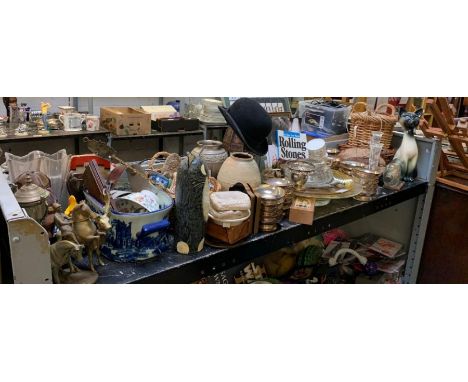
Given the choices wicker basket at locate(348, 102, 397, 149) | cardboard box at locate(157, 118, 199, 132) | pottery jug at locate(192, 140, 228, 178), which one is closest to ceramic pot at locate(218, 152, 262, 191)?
pottery jug at locate(192, 140, 228, 178)

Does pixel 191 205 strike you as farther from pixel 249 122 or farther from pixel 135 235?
pixel 249 122

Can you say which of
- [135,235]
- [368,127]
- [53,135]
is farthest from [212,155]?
[53,135]

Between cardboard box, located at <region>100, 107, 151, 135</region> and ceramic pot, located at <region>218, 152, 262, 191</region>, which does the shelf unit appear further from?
cardboard box, located at <region>100, 107, 151, 135</region>

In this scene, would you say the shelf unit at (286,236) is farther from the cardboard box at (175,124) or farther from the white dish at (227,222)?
the cardboard box at (175,124)

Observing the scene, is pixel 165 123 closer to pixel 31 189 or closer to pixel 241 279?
pixel 241 279

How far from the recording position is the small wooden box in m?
1.29

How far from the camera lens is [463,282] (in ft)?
7.04

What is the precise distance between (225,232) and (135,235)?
266 mm

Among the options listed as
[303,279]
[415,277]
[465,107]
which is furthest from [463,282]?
[465,107]

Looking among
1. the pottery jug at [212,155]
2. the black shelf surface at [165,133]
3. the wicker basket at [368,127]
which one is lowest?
the black shelf surface at [165,133]

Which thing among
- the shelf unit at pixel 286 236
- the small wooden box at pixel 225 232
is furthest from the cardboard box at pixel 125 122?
the small wooden box at pixel 225 232

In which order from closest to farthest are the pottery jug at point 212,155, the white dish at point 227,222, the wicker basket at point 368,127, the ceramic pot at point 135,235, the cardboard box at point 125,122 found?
the ceramic pot at point 135,235, the white dish at point 227,222, the pottery jug at point 212,155, the wicker basket at point 368,127, the cardboard box at point 125,122

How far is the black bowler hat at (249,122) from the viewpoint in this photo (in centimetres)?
155

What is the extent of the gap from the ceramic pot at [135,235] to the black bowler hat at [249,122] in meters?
0.47
